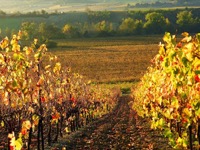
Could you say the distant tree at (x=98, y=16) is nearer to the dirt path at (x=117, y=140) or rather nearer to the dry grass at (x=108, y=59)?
the dry grass at (x=108, y=59)

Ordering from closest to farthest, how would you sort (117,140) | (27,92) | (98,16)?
(27,92) → (117,140) → (98,16)

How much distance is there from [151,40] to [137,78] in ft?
160

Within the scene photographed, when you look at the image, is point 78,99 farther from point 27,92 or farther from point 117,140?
→ point 27,92

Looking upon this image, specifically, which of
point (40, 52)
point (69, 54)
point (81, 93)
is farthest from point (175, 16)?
point (40, 52)

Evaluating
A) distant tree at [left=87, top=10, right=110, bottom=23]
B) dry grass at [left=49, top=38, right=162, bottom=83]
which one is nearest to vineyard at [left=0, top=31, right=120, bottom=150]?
dry grass at [left=49, top=38, right=162, bottom=83]

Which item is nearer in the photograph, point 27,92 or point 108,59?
point 27,92

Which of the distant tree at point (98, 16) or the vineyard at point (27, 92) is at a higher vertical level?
the vineyard at point (27, 92)

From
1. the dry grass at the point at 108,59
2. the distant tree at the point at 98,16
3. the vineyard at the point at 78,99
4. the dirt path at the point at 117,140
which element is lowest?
the dry grass at the point at 108,59

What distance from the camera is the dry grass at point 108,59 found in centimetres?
Result: 7531

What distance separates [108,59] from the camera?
88.5m

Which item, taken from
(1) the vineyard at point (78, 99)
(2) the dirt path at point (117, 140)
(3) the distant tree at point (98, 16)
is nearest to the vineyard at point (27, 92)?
(1) the vineyard at point (78, 99)

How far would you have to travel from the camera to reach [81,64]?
8312 cm

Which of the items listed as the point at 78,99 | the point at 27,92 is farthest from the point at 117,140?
the point at 27,92

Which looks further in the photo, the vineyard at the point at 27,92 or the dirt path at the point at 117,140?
the dirt path at the point at 117,140
